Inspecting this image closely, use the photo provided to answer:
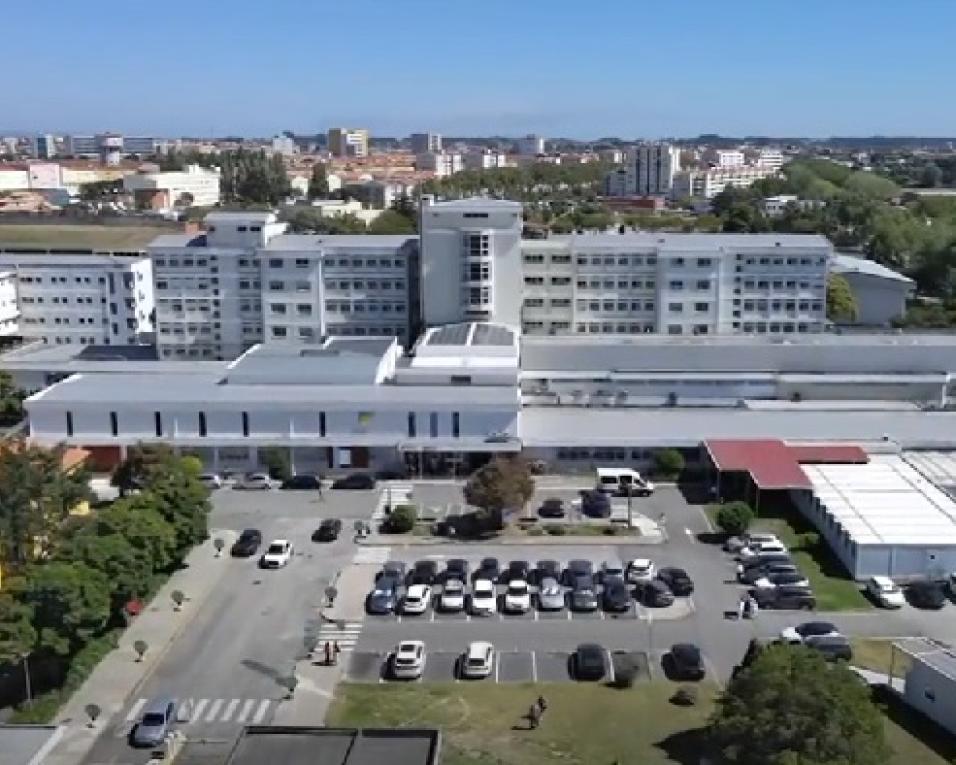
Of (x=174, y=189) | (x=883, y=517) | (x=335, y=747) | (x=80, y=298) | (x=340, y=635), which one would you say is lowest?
(x=340, y=635)

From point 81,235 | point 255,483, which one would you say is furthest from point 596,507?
point 81,235

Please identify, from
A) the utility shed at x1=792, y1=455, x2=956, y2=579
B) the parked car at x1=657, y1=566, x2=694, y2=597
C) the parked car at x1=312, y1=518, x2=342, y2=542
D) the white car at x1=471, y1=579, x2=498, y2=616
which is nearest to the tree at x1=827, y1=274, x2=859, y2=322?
the utility shed at x1=792, y1=455, x2=956, y2=579

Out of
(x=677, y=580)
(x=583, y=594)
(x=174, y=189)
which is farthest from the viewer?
(x=174, y=189)

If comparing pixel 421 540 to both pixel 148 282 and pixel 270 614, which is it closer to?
pixel 270 614

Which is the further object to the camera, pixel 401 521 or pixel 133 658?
pixel 401 521

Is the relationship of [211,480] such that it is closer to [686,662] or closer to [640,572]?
[640,572]

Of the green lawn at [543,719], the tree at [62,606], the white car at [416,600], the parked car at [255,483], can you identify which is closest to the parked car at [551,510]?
the white car at [416,600]
